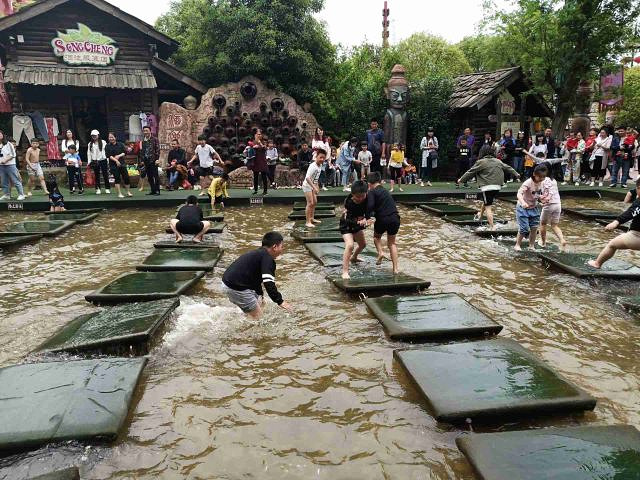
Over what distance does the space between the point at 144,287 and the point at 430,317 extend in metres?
3.89

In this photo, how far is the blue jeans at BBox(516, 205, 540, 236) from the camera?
8.70 metres

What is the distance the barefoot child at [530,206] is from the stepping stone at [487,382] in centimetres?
435

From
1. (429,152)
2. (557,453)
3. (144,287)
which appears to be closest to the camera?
(557,453)

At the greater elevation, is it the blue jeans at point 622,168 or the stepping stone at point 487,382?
the blue jeans at point 622,168

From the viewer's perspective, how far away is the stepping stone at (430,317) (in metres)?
5.17

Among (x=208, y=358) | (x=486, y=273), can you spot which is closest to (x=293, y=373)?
(x=208, y=358)

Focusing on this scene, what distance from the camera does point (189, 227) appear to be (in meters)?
9.30

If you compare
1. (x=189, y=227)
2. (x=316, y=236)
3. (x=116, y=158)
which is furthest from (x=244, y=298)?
(x=116, y=158)

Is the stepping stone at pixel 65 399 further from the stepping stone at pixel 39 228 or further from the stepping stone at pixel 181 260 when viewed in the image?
the stepping stone at pixel 39 228

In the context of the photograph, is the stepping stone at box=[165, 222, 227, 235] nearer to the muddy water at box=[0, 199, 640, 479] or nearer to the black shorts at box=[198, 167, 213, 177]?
the muddy water at box=[0, 199, 640, 479]

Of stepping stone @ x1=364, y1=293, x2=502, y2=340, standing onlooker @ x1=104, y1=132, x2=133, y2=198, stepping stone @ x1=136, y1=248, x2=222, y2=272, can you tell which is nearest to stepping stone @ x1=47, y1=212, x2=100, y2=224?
standing onlooker @ x1=104, y1=132, x2=133, y2=198

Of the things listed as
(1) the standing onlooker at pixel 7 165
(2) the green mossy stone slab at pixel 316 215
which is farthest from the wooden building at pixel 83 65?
(2) the green mossy stone slab at pixel 316 215

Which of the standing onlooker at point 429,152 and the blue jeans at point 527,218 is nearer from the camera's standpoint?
the blue jeans at point 527,218

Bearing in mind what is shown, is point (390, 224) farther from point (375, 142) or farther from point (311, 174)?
point (375, 142)
